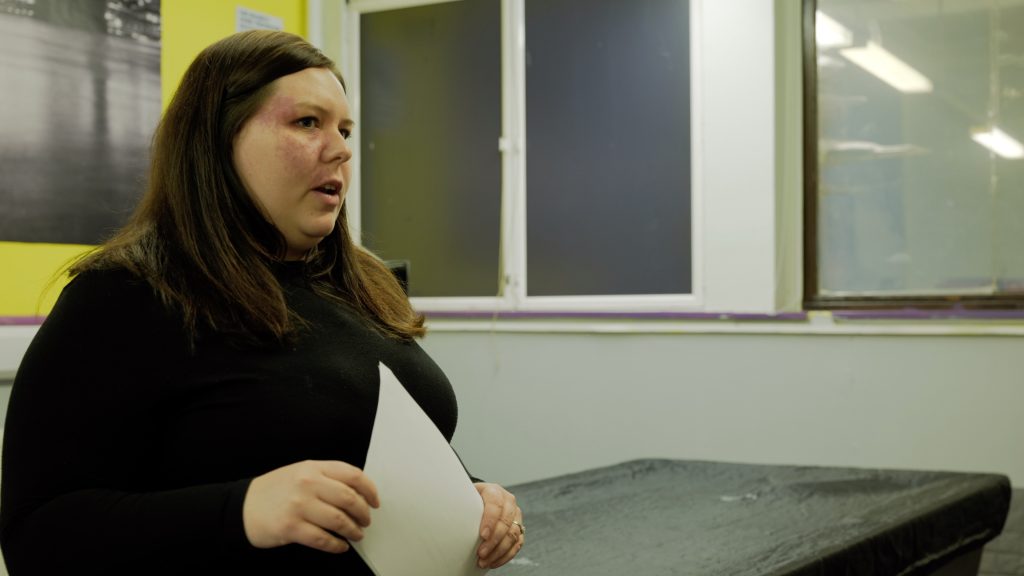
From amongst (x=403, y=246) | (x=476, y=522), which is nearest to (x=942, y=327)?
(x=403, y=246)

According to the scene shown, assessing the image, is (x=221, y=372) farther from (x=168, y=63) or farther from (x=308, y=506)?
(x=168, y=63)

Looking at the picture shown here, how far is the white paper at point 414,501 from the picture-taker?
2.66 ft

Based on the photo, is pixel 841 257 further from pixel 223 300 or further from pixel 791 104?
pixel 223 300

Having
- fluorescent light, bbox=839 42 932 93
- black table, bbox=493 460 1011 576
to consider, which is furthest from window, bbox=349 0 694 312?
black table, bbox=493 460 1011 576

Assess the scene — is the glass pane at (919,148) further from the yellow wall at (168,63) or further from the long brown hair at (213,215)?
the long brown hair at (213,215)

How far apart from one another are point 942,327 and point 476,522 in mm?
2341

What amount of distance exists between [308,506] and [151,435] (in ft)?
0.61

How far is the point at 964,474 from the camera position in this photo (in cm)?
215

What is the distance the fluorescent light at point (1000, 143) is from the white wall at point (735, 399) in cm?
55

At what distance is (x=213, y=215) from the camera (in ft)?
2.98

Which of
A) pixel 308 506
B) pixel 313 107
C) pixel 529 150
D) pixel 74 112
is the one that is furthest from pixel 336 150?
pixel 529 150

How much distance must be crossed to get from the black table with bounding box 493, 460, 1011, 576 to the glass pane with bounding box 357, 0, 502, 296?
163 cm

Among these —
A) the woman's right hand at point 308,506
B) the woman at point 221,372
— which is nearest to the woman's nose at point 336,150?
the woman at point 221,372

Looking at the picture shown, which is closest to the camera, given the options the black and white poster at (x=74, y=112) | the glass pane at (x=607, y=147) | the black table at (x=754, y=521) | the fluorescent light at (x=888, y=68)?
the black table at (x=754, y=521)
